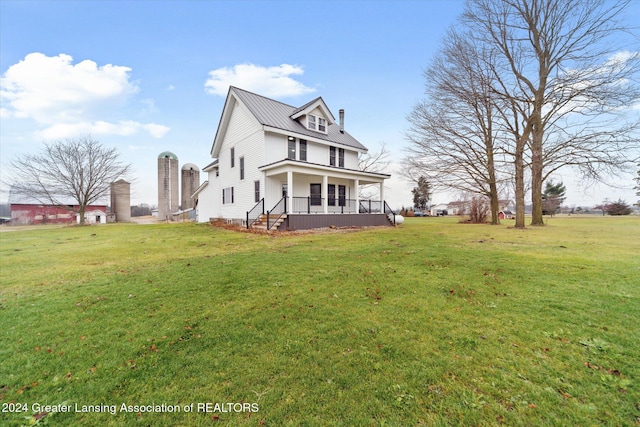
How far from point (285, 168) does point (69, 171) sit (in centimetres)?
2514

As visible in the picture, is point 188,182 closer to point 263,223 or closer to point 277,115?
point 277,115

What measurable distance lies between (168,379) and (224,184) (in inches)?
760

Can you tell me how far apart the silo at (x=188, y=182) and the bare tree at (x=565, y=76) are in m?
32.5

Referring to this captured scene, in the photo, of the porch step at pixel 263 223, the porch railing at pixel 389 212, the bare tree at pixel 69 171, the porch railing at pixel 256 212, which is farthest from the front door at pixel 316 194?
the bare tree at pixel 69 171

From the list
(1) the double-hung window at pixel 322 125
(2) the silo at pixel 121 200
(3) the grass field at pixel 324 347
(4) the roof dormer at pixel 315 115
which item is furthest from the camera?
(2) the silo at pixel 121 200

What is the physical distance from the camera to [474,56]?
15430 millimetres

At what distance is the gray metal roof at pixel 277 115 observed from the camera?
16.3 m

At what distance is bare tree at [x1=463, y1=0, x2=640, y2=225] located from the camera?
42.4 ft

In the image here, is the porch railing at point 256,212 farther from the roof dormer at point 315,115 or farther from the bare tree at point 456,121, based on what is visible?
A: the bare tree at point 456,121

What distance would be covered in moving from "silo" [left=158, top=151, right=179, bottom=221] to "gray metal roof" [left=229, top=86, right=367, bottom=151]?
19476 mm

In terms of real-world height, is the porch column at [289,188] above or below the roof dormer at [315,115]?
below

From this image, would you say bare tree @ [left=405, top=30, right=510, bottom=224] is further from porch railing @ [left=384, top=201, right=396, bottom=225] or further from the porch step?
the porch step

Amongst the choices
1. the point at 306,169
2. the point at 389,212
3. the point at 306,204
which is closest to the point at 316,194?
the point at 306,204

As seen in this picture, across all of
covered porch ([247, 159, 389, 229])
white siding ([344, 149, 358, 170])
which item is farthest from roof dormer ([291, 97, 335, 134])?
covered porch ([247, 159, 389, 229])
